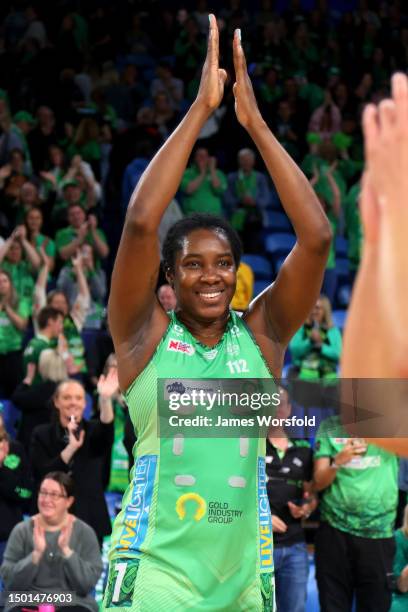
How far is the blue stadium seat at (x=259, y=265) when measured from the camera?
10.5 meters

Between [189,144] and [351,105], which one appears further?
[351,105]

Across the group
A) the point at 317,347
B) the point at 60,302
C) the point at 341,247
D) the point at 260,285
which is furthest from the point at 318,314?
the point at 341,247

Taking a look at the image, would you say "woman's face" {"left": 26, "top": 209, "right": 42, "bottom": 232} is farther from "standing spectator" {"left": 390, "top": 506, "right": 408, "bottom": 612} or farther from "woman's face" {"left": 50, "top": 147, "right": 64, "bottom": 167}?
"standing spectator" {"left": 390, "top": 506, "right": 408, "bottom": 612}

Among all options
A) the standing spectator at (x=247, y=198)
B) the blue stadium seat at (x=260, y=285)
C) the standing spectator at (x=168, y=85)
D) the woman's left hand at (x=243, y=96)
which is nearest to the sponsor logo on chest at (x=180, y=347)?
the woman's left hand at (x=243, y=96)

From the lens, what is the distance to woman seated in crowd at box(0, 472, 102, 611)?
5.50 meters

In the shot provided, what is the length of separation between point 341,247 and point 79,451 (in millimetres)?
5773

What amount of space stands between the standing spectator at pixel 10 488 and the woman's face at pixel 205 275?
3310 millimetres

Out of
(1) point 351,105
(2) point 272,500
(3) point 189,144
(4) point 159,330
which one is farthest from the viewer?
(1) point 351,105

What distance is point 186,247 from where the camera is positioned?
9.80 ft

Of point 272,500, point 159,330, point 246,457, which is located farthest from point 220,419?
point 272,500

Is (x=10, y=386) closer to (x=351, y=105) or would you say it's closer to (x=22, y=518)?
(x=22, y=518)

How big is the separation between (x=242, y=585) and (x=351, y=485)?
11.2 feet

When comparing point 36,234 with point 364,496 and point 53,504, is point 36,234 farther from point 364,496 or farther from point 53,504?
point 364,496

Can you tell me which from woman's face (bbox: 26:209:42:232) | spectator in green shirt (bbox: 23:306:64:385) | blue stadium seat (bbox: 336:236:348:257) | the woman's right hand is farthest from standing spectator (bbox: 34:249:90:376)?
the woman's right hand
